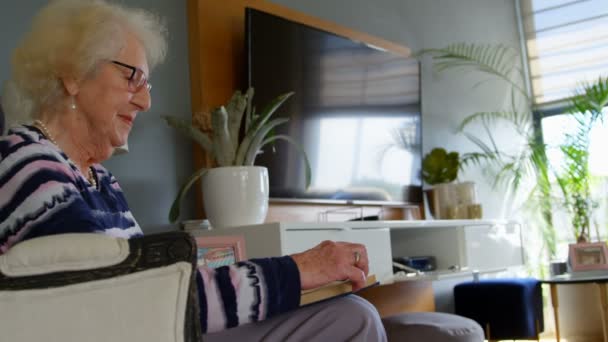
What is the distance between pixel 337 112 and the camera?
3.12 m

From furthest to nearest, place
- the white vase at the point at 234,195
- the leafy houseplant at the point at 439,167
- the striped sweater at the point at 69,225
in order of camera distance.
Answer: the leafy houseplant at the point at 439,167
the white vase at the point at 234,195
the striped sweater at the point at 69,225

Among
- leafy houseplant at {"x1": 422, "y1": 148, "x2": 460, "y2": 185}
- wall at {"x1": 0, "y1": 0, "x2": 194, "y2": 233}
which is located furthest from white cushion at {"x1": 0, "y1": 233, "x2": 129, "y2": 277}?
leafy houseplant at {"x1": 422, "y1": 148, "x2": 460, "y2": 185}

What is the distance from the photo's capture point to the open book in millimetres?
955

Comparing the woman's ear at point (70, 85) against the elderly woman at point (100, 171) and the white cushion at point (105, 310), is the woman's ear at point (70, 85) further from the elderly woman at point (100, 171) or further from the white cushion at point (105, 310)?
the white cushion at point (105, 310)

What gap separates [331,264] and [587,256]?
10.3 ft

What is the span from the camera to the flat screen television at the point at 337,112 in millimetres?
2771

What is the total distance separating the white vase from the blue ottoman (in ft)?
4.86

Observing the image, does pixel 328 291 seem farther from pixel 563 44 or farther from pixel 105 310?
pixel 563 44

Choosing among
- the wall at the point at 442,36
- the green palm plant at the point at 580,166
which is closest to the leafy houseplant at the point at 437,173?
the wall at the point at 442,36

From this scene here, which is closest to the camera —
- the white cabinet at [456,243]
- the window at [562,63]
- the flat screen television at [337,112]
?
the flat screen television at [337,112]

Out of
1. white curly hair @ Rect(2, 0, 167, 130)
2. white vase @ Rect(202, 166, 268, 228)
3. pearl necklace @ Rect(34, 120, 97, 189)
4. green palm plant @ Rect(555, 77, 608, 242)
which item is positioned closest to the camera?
pearl necklace @ Rect(34, 120, 97, 189)

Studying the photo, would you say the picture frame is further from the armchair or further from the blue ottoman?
the armchair

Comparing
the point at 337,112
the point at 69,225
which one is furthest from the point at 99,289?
the point at 337,112

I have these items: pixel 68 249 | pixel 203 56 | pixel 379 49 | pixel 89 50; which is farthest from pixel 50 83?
pixel 379 49
